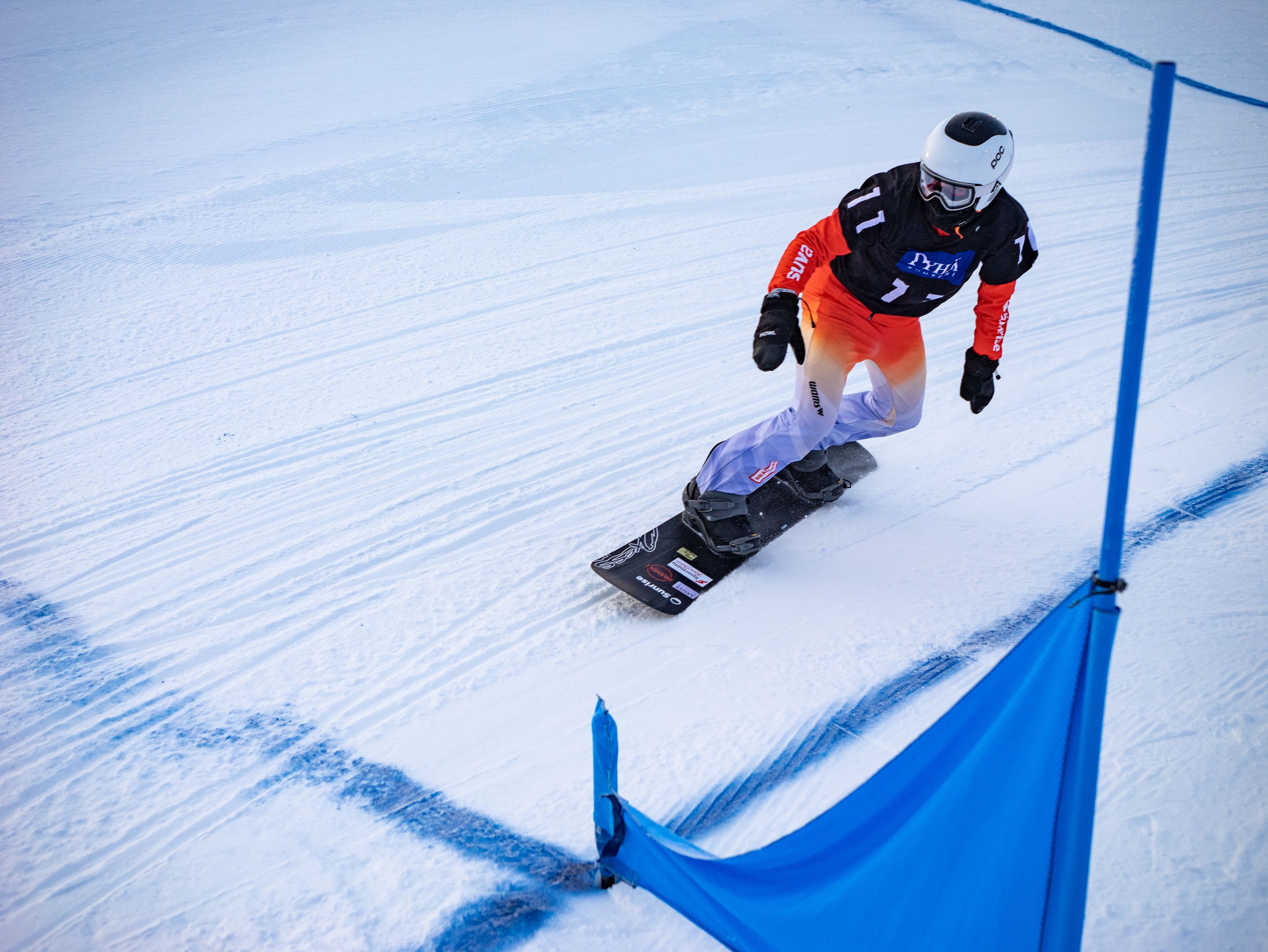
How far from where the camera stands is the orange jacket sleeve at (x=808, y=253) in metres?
3.57

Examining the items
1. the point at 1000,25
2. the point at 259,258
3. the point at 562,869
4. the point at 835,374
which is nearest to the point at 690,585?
the point at 835,374

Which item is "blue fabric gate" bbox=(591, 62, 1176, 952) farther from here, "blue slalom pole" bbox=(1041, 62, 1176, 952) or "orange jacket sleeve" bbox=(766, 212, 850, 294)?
"orange jacket sleeve" bbox=(766, 212, 850, 294)

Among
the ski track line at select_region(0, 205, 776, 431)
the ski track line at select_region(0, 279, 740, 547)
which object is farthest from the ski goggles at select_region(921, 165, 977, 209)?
the ski track line at select_region(0, 205, 776, 431)

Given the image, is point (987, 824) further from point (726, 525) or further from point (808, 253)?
point (808, 253)

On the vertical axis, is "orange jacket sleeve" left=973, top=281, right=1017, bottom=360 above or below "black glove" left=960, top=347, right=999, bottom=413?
above

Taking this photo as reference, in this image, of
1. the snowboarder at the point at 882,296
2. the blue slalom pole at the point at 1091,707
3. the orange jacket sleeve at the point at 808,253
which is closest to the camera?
the blue slalom pole at the point at 1091,707

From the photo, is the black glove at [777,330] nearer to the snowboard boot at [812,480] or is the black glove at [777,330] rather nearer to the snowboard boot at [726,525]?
the snowboard boot at [726,525]

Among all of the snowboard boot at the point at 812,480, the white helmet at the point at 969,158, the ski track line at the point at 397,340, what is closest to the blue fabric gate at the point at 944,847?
the white helmet at the point at 969,158

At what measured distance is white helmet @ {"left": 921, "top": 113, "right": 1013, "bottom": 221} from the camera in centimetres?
313

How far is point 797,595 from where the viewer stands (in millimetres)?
3613

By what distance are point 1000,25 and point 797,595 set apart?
12474 millimetres

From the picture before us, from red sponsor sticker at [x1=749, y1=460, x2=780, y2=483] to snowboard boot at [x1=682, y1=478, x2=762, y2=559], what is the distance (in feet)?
0.33

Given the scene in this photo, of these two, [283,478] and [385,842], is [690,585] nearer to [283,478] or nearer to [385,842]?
[385,842]

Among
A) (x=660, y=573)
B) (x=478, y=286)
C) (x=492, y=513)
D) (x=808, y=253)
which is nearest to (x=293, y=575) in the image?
(x=492, y=513)
